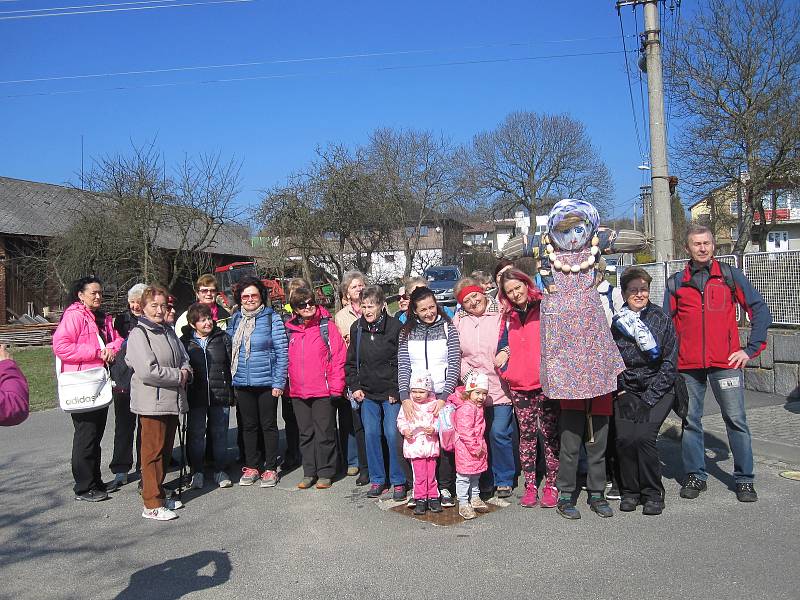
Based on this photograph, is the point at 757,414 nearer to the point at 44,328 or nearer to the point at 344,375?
the point at 344,375

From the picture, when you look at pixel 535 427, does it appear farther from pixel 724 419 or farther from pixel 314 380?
pixel 314 380

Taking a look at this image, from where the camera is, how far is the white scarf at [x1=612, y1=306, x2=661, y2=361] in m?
4.95

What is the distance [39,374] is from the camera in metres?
15.1

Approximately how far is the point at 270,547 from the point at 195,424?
2.05m

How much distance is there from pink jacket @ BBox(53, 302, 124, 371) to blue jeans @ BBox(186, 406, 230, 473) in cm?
102

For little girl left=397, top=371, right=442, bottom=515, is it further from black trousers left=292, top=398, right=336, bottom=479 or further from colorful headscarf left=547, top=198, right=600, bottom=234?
colorful headscarf left=547, top=198, right=600, bottom=234

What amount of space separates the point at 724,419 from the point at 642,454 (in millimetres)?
755

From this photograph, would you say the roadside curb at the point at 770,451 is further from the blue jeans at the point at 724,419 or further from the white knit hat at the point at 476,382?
the white knit hat at the point at 476,382


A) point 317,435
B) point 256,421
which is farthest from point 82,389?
point 317,435

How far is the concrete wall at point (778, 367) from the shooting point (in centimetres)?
863

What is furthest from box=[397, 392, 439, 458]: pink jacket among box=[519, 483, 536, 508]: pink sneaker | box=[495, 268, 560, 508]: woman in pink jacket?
box=[519, 483, 536, 508]: pink sneaker

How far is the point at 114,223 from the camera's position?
71.7ft

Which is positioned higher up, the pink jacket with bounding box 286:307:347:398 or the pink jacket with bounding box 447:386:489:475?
the pink jacket with bounding box 286:307:347:398

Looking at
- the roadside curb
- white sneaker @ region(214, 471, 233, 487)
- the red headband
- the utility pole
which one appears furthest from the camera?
the utility pole
